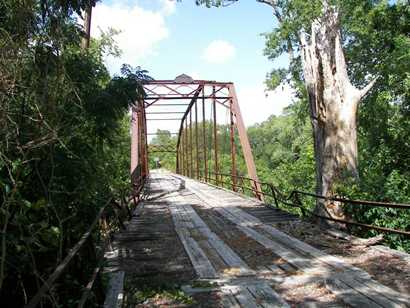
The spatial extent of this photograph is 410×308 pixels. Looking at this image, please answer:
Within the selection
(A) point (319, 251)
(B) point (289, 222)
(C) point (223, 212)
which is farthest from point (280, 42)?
(A) point (319, 251)

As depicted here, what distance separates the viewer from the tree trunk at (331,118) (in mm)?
7418

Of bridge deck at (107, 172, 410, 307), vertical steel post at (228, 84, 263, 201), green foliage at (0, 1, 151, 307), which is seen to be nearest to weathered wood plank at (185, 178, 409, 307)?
bridge deck at (107, 172, 410, 307)

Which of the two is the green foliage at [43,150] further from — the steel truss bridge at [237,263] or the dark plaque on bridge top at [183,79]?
the dark plaque on bridge top at [183,79]

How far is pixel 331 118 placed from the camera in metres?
7.45

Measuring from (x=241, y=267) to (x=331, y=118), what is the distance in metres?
3.42

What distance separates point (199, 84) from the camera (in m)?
21.5

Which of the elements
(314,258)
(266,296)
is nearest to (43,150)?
(266,296)

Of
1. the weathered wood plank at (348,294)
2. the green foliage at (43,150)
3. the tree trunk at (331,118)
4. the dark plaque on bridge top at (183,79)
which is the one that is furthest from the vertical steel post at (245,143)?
the green foliage at (43,150)

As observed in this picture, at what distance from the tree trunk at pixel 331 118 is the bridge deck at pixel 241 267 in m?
1.30

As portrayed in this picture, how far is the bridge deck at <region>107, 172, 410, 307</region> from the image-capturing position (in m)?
4.14

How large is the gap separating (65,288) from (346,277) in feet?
9.74

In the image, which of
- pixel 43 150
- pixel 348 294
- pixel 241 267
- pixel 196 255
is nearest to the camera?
pixel 43 150

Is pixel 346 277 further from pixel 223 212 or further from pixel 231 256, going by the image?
pixel 223 212

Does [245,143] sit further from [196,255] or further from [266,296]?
[266,296]
